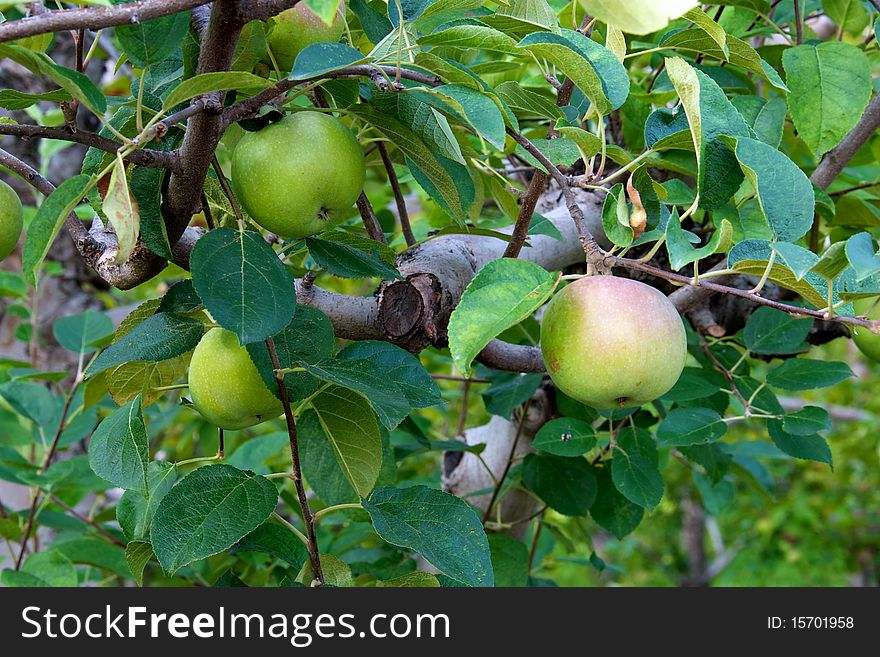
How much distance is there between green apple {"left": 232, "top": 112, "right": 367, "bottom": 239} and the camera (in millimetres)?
697

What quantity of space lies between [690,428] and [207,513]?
2.06 feet

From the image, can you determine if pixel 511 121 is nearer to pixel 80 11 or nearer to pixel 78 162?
pixel 80 11

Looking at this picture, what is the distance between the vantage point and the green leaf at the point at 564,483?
1189 millimetres

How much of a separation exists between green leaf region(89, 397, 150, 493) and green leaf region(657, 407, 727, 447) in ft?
2.06

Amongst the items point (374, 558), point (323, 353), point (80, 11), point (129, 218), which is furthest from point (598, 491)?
point (80, 11)

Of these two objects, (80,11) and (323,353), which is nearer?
(80,11)

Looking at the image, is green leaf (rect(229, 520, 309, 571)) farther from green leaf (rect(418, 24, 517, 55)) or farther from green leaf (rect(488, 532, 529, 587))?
green leaf (rect(418, 24, 517, 55))

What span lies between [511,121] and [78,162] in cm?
166

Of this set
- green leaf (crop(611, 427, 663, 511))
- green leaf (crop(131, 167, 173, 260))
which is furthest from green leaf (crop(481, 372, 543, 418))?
green leaf (crop(131, 167, 173, 260))

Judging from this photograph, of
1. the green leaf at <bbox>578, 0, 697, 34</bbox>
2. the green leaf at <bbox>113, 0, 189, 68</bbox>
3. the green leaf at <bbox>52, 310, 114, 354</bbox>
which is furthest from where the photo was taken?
the green leaf at <bbox>52, 310, 114, 354</bbox>

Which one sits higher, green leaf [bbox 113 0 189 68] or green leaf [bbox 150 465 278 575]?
green leaf [bbox 113 0 189 68]

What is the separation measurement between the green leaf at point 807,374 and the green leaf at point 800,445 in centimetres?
6

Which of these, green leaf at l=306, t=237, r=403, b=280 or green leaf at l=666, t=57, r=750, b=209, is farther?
green leaf at l=306, t=237, r=403, b=280

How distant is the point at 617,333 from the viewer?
0.67m
